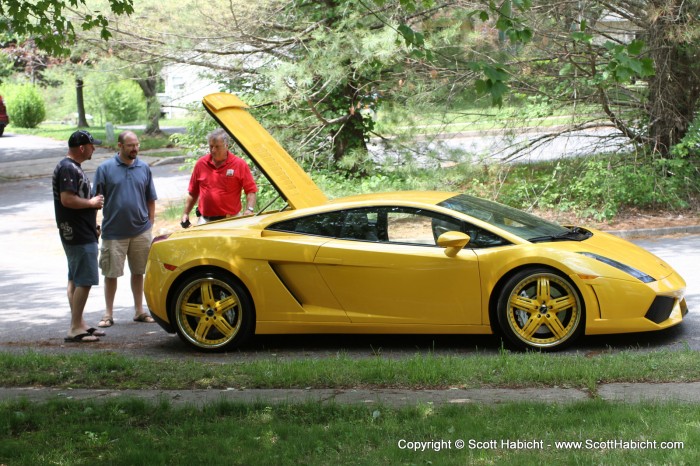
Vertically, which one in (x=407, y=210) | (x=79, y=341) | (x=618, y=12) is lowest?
(x=79, y=341)

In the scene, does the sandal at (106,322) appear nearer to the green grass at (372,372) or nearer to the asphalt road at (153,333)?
the asphalt road at (153,333)

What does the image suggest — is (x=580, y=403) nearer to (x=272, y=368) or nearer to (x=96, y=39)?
(x=272, y=368)

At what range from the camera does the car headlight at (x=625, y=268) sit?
23.9 ft

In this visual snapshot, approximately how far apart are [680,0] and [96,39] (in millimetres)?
10013

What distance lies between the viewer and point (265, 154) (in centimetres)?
851

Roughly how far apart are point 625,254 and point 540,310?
2.97ft

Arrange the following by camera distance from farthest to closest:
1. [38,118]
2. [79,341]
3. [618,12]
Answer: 1. [38,118]
2. [618,12]
3. [79,341]

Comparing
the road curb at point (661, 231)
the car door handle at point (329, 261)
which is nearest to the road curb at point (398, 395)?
the car door handle at point (329, 261)

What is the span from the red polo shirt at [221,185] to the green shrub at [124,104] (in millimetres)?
36486

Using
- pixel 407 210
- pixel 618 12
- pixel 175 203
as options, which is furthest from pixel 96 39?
pixel 407 210

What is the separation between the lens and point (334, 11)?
53.4 feet

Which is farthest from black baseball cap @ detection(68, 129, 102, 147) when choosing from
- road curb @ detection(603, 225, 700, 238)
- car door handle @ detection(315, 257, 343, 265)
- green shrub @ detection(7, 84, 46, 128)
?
green shrub @ detection(7, 84, 46, 128)

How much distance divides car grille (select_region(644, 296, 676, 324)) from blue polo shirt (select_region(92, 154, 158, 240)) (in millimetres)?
4762

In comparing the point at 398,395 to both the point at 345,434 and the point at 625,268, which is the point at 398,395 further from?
the point at 625,268
